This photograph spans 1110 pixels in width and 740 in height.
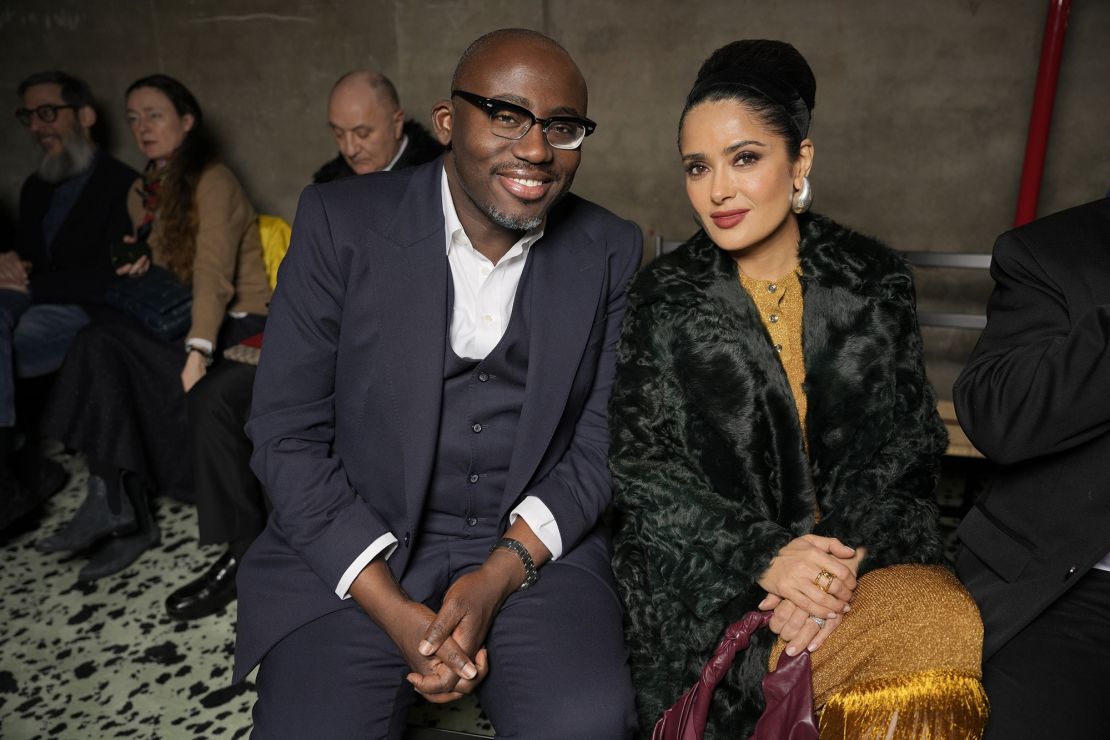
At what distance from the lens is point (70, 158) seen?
13.3 ft

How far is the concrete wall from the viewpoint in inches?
135

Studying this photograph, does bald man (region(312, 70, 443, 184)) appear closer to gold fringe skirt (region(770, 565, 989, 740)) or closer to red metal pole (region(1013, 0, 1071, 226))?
red metal pole (region(1013, 0, 1071, 226))

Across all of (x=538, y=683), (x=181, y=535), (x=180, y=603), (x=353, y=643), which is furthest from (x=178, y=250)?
(x=538, y=683)

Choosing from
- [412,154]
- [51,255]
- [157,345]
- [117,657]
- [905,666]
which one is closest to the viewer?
[905,666]

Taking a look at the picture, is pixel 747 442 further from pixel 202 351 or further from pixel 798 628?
pixel 202 351

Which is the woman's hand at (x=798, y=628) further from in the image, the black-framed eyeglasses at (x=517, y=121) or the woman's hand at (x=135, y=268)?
the woman's hand at (x=135, y=268)

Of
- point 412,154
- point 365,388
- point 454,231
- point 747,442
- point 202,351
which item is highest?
point 412,154

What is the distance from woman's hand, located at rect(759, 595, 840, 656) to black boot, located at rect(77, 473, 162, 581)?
268 cm

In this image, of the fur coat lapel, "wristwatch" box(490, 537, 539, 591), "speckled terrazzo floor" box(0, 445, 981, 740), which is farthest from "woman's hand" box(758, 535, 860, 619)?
"speckled terrazzo floor" box(0, 445, 981, 740)

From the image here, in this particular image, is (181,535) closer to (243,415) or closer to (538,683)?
(243,415)

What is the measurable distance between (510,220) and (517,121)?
0.22m

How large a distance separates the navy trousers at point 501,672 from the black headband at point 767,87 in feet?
3.86

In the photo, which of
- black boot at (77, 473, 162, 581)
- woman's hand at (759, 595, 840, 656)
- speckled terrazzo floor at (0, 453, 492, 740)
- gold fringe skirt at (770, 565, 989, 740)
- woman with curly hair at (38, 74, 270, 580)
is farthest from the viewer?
woman with curly hair at (38, 74, 270, 580)

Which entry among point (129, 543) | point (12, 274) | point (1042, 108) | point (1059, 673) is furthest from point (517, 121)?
point (12, 274)
